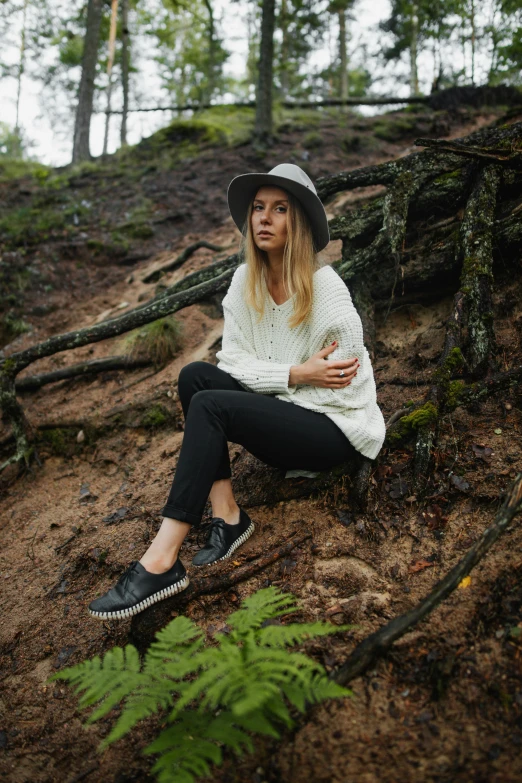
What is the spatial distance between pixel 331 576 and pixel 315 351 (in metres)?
1.41

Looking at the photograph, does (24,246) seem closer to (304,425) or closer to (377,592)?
(304,425)

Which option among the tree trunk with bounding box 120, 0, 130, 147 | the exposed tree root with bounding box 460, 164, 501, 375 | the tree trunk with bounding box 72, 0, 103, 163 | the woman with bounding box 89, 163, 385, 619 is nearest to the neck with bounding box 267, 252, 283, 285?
the woman with bounding box 89, 163, 385, 619

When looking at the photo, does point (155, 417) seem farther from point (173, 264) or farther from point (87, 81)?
point (87, 81)

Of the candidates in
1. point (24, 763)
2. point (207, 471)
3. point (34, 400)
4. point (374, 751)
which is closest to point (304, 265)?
point (207, 471)

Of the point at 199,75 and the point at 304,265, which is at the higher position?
the point at 199,75

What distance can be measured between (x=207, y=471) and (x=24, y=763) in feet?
5.47

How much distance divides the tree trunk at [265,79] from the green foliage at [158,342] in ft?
25.2

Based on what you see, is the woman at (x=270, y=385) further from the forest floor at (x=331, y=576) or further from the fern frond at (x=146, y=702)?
the fern frond at (x=146, y=702)

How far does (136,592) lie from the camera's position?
2.69 meters

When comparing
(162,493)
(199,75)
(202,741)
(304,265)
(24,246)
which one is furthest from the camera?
(199,75)

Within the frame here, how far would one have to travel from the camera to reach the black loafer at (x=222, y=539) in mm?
3102

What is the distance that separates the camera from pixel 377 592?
107 inches

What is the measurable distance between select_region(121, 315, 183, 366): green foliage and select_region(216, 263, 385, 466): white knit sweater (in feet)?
8.77

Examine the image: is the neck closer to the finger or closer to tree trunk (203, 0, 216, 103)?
the finger
